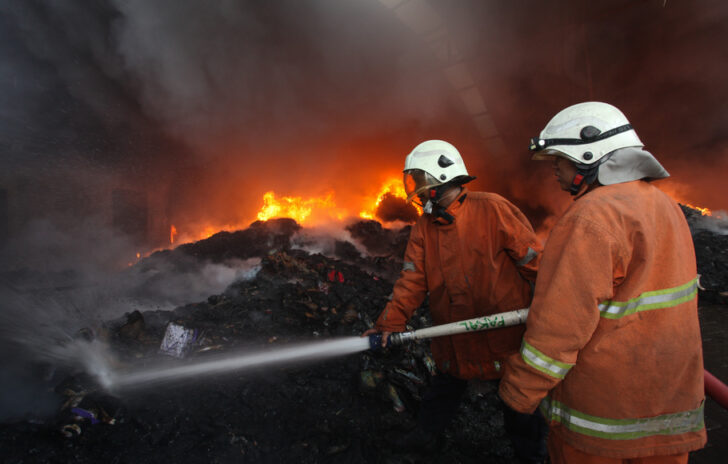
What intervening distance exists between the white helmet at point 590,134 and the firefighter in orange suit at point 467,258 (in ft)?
2.48

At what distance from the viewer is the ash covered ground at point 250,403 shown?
2396 millimetres

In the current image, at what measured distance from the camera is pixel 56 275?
25.6 feet

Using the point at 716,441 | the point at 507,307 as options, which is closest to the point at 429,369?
the point at 507,307

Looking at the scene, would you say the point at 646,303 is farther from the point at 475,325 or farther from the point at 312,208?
the point at 312,208

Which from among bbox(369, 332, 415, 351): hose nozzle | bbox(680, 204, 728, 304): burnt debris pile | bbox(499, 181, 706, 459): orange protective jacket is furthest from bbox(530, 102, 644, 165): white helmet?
bbox(680, 204, 728, 304): burnt debris pile

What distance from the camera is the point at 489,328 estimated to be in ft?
5.72

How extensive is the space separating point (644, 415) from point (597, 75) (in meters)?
12.5

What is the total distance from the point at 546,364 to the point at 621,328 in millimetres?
326

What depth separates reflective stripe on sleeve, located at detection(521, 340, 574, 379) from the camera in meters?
1.16

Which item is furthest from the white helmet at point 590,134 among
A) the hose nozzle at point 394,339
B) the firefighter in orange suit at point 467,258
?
the hose nozzle at point 394,339

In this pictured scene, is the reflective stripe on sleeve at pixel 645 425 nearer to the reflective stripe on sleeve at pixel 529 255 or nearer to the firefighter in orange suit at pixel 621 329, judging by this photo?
the firefighter in orange suit at pixel 621 329

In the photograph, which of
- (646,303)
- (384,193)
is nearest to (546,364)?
(646,303)

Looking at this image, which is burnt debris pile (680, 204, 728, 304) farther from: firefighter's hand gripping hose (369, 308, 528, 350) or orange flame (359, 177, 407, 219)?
orange flame (359, 177, 407, 219)

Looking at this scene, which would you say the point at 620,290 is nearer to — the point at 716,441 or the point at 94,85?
the point at 716,441
